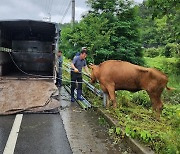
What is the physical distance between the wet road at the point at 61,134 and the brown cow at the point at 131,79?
1009mm

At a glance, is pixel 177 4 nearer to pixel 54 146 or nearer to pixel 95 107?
pixel 54 146

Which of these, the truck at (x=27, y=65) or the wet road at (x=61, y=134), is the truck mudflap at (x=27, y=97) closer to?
the truck at (x=27, y=65)

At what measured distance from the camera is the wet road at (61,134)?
18.8 feet

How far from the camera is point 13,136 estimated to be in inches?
254

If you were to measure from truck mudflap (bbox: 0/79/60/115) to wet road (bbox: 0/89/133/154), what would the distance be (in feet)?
1.08

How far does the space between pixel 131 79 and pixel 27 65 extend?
6932 mm

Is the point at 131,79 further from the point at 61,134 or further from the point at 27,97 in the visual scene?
the point at 27,97

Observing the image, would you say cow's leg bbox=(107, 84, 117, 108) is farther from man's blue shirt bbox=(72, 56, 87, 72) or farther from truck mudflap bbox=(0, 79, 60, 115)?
man's blue shirt bbox=(72, 56, 87, 72)

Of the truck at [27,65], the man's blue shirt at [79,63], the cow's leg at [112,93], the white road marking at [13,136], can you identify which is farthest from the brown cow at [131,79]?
the white road marking at [13,136]

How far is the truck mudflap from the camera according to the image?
8.76 metres

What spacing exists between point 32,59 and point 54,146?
327 inches

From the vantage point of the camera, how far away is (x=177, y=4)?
5324 millimetres

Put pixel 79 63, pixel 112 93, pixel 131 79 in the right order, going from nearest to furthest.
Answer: pixel 131 79 → pixel 112 93 → pixel 79 63

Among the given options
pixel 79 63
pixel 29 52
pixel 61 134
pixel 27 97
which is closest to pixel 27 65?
pixel 29 52
